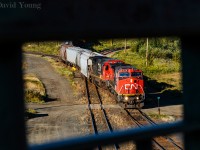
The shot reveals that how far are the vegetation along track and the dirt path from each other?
2368 millimetres

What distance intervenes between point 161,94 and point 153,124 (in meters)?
10.2

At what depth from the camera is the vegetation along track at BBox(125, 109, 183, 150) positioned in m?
13.6

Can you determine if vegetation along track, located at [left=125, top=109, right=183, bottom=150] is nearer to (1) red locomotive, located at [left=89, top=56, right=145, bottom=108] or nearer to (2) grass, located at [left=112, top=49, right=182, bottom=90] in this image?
(1) red locomotive, located at [left=89, top=56, right=145, bottom=108]

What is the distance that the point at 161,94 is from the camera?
1028 inches

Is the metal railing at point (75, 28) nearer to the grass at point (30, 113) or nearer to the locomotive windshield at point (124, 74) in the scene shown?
the grass at point (30, 113)

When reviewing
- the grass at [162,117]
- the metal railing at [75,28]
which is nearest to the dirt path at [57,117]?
the grass at [162,117]

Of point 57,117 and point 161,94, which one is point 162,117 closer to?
point 57,117

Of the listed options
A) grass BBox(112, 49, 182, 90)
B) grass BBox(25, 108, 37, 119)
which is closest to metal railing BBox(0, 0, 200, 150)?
grass BBox(25, 108, 37, 119)

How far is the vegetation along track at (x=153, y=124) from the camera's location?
44.5 ft

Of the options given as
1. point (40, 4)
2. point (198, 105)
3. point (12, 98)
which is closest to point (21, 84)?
point (12, 98)

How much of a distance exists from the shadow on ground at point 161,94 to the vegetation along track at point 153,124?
2.50 meters

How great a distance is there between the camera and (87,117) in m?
18.8

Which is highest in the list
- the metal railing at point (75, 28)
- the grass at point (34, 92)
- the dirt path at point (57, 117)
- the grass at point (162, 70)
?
the metal railing at point (75, 28)

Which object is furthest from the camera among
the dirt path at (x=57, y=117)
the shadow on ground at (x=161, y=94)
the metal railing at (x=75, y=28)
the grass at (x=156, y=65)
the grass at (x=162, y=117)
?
the grass at (x=156, y=65)
